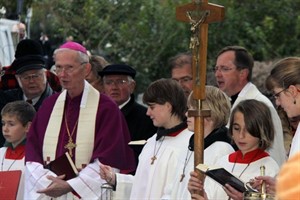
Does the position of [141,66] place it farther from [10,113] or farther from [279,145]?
[279,145]

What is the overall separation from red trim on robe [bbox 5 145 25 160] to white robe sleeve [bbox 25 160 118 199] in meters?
0.59

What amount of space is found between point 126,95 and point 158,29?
8.83 metres

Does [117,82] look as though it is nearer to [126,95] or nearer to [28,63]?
[126,95]

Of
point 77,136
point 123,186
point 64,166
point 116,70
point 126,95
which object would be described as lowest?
point 123,186

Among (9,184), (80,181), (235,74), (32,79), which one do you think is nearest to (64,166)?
(80,181)

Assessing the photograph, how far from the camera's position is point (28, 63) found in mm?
8555

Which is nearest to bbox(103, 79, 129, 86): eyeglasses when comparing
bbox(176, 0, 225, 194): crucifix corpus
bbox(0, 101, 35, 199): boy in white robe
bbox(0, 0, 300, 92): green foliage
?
bbox(0, 101, 35, 199): boy in white robe

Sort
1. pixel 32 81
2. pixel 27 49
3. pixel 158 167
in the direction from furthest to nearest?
pixel 27 49, pixel 32 81, pixel 158 167

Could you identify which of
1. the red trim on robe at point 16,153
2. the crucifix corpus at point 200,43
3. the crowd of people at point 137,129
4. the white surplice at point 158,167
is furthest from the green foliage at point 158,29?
the crucifix corpus at point 200,43

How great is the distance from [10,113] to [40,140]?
0.51 meters

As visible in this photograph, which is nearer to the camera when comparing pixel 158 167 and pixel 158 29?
pixel 158 167

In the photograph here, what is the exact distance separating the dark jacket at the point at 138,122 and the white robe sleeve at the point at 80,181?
0.90 metres

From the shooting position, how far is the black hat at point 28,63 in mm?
8516

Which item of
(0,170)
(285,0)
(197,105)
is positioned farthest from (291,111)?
(285,0)
